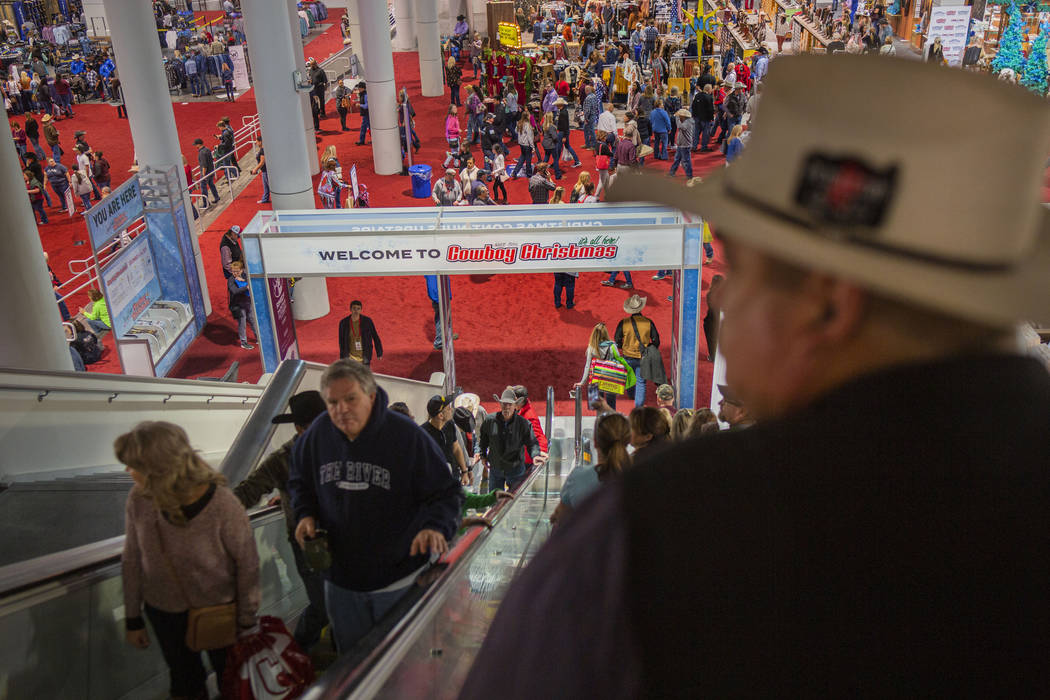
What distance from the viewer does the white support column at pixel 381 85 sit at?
67.8 ft

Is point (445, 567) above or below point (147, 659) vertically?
above

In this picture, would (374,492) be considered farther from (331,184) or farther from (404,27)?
(404,27)

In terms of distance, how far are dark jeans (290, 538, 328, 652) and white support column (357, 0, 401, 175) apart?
18.5 metres

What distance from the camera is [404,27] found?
38.8 metres

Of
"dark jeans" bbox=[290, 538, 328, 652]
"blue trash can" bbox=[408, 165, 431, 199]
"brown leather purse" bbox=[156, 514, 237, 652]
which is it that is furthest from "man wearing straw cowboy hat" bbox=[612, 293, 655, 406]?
"blue trash can" bbox=[408, 165, 431, 199]

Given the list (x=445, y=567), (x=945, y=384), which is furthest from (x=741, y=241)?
(x=445, y=567)

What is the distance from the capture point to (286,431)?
6.10 meters

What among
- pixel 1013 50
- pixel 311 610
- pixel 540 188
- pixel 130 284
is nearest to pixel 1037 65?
pixel 1013 50

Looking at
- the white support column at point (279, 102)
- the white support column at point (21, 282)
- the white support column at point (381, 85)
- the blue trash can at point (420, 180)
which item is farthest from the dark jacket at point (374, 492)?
the white support column at point (381, 85)

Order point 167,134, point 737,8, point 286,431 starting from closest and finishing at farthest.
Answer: point 286,431
point 167,134
point 737,8

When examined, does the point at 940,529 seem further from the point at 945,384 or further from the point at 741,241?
the point at 741,241

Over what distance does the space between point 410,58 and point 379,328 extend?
2640 cm

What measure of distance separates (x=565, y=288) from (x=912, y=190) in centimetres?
1463

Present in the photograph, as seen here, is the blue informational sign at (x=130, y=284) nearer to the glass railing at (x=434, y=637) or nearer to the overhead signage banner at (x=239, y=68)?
the glass railing at (x=434, y=637)
